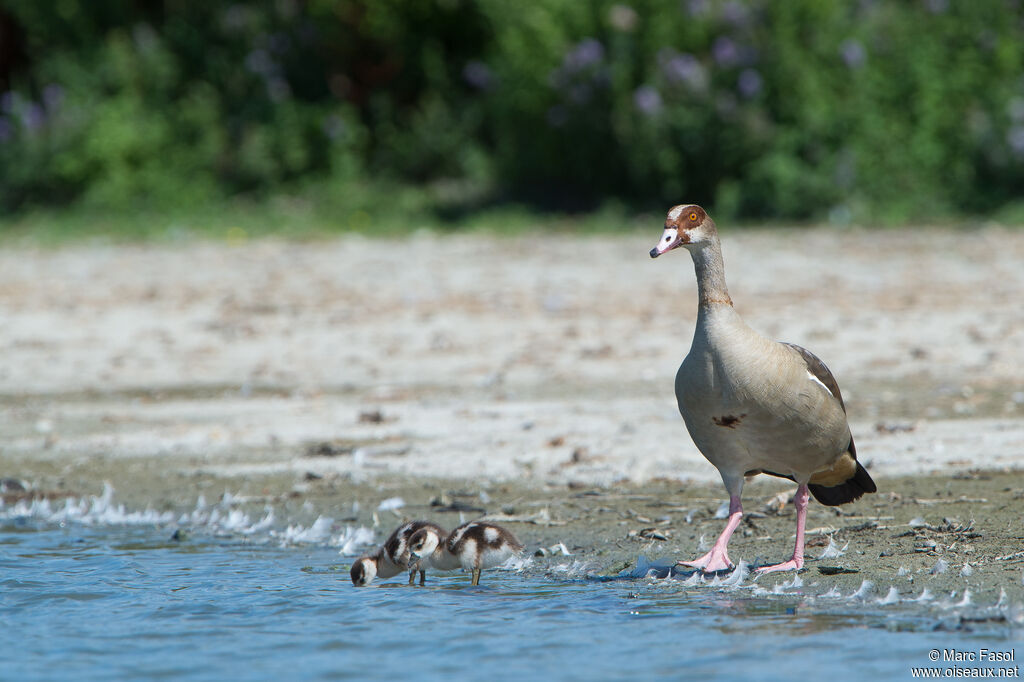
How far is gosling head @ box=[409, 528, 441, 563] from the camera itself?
627 centimetres

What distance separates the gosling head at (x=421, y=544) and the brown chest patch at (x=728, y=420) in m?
1.52

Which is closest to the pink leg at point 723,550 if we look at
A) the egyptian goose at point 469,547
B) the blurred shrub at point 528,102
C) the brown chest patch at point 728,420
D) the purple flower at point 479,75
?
the brown chest patch at point 728,420

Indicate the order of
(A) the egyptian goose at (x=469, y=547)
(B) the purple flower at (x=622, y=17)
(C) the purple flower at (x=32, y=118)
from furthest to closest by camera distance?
(C) the purple flower at (x=32, y=118)
(B) the purple flower at (x=622, y=17)
(A) the egyptian goose at (x=469, y=547)

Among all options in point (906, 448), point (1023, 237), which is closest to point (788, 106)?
point (1023, 237)

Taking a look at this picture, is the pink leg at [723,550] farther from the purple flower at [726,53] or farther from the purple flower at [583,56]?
the purple flower at [583,56]

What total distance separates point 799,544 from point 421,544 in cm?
165

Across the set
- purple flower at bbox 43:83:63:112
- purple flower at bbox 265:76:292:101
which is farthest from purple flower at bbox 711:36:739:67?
purple flower at bbox 43:83:63:112

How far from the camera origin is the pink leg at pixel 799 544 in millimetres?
5820

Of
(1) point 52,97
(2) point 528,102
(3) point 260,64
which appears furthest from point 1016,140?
(1) point 52,97

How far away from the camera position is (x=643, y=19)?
18.1 m

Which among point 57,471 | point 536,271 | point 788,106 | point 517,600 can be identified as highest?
point 788,106

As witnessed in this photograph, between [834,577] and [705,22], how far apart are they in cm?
1288

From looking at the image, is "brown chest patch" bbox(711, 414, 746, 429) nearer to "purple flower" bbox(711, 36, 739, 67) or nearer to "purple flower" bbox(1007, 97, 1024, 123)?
"purple flower" bbox(711, 36, 739, 67)

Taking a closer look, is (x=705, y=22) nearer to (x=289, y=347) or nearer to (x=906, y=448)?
(x=289, y=347)
